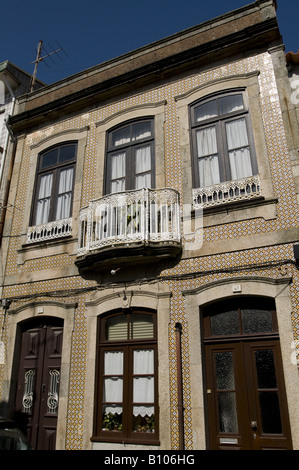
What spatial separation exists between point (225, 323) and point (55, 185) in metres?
5.06

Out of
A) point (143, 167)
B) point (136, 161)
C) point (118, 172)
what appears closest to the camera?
point (143, 167)

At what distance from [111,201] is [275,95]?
361cm

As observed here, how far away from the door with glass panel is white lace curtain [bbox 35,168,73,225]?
160 inches

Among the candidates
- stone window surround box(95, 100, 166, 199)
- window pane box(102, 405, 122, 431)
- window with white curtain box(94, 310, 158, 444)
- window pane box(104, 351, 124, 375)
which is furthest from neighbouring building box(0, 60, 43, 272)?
window pane box(102, 405, 122, 431)

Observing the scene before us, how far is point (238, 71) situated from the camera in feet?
25.5

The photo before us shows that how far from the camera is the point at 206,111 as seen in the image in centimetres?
797

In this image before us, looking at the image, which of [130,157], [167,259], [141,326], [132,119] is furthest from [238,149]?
[141,326]

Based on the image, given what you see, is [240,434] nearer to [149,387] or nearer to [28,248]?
[149,387]

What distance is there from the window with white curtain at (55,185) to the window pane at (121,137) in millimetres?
→ 1031

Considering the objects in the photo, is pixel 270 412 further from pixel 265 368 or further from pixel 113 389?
pixel 113 389

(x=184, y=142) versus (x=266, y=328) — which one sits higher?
(x=184, y=142)

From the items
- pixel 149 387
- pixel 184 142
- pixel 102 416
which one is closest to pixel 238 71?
pixel 184 142

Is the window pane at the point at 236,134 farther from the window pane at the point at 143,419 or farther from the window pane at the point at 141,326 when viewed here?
the window pane at the point at 143,419

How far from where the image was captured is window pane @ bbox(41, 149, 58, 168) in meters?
9.55
